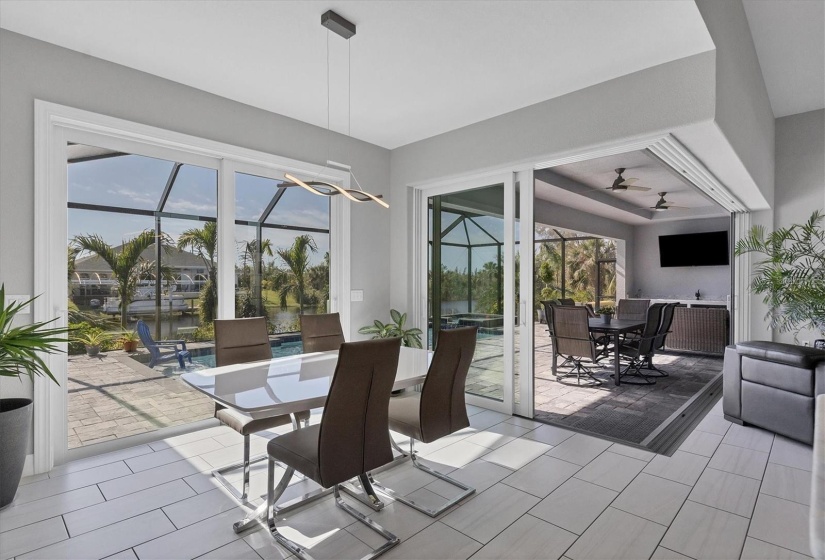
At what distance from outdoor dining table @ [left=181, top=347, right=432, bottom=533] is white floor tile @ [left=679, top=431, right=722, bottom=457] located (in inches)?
83.4

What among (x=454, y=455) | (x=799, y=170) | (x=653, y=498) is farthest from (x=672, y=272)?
(x=454, y=455)

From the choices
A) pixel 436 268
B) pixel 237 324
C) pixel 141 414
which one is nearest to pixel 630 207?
pixel 436 268

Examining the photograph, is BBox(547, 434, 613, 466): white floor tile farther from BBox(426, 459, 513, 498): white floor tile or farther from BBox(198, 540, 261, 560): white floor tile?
BBox(198, 540, 261, 560): white floor tile

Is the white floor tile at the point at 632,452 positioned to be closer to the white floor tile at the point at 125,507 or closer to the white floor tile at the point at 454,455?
the white floor tile at the point at 454,455

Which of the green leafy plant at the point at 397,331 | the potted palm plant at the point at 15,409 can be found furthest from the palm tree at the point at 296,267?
the potted palm plant at the point at 15,409

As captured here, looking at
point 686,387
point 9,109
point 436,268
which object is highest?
point 9,109

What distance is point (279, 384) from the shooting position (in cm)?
230

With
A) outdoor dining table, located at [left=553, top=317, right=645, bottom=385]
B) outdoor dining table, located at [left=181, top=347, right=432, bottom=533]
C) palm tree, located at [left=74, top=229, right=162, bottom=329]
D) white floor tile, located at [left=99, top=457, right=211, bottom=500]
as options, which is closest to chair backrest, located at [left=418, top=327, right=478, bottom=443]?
outdoor dining table, located at [left=181, top=347, right=432, bottom=533]

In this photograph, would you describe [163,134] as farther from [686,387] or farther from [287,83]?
[686,387]

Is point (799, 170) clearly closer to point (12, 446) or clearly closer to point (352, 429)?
point (352, 429)

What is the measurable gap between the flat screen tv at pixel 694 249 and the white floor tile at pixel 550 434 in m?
7.34

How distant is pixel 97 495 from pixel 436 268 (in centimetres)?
340

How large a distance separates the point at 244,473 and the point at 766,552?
2640 mm

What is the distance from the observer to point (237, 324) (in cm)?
315
